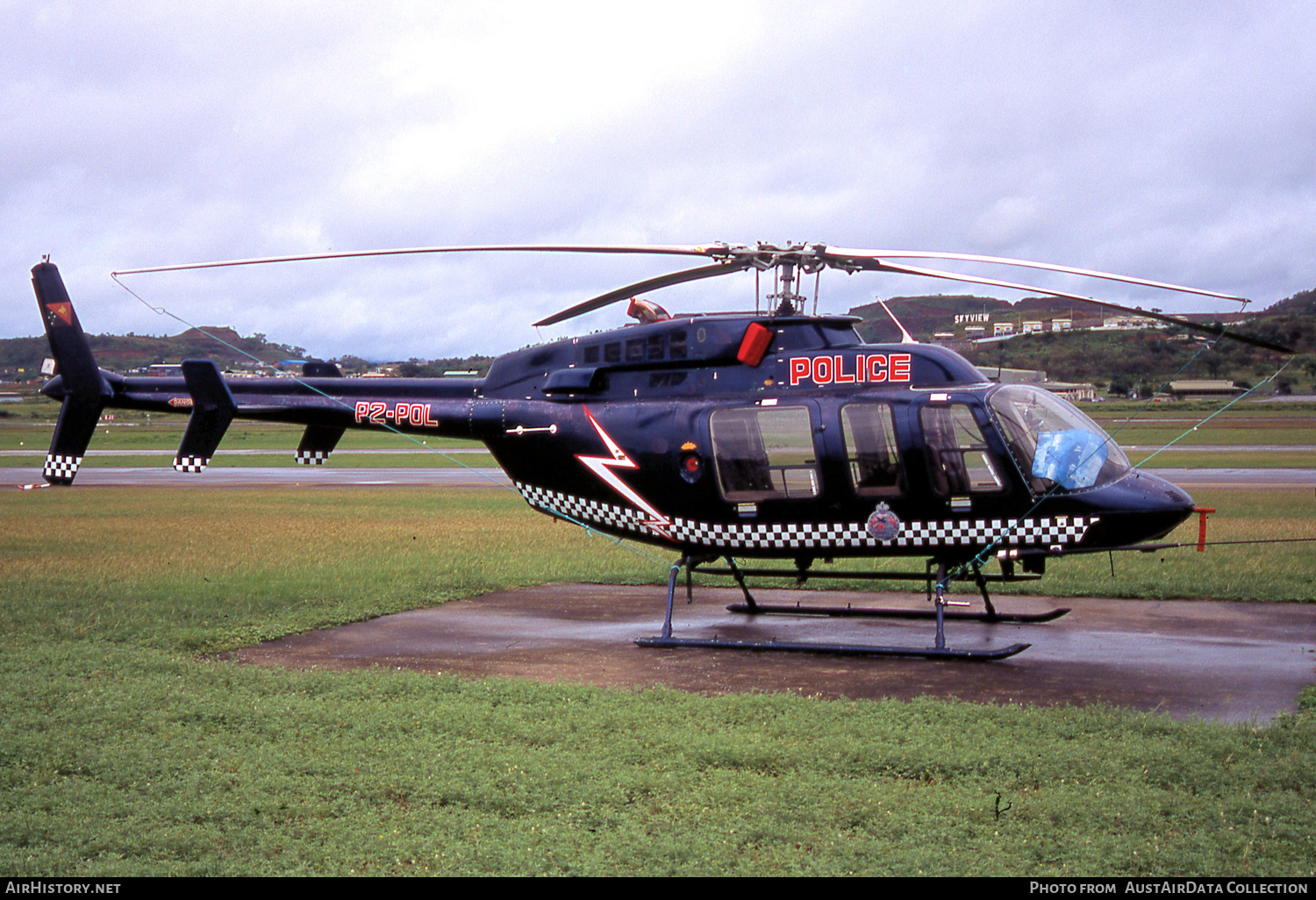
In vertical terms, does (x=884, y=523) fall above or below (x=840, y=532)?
above

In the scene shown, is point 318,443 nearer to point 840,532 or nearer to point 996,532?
point 840,532

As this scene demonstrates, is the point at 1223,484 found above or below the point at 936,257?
below

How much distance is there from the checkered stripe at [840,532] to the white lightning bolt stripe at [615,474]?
10cm

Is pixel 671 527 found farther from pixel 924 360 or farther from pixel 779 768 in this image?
pixel 779 768

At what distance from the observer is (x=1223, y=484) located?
31.0 m

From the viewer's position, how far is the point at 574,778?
6.64m

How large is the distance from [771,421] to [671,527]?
179cm

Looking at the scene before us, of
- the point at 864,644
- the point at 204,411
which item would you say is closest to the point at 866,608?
the point at 864,644

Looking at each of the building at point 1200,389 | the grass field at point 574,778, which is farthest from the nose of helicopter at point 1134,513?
Result: the building at point 1200,389

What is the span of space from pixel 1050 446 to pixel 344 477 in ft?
105

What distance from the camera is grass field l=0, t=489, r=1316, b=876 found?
5.44 metres

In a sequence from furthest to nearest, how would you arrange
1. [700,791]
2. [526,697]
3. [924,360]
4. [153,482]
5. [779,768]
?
1. [153,482]
2. [924,360]
3. [526,697]
4. [779,768]
5. [700,791]

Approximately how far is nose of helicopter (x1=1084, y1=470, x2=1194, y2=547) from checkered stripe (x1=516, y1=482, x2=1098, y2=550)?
0.48 ft
